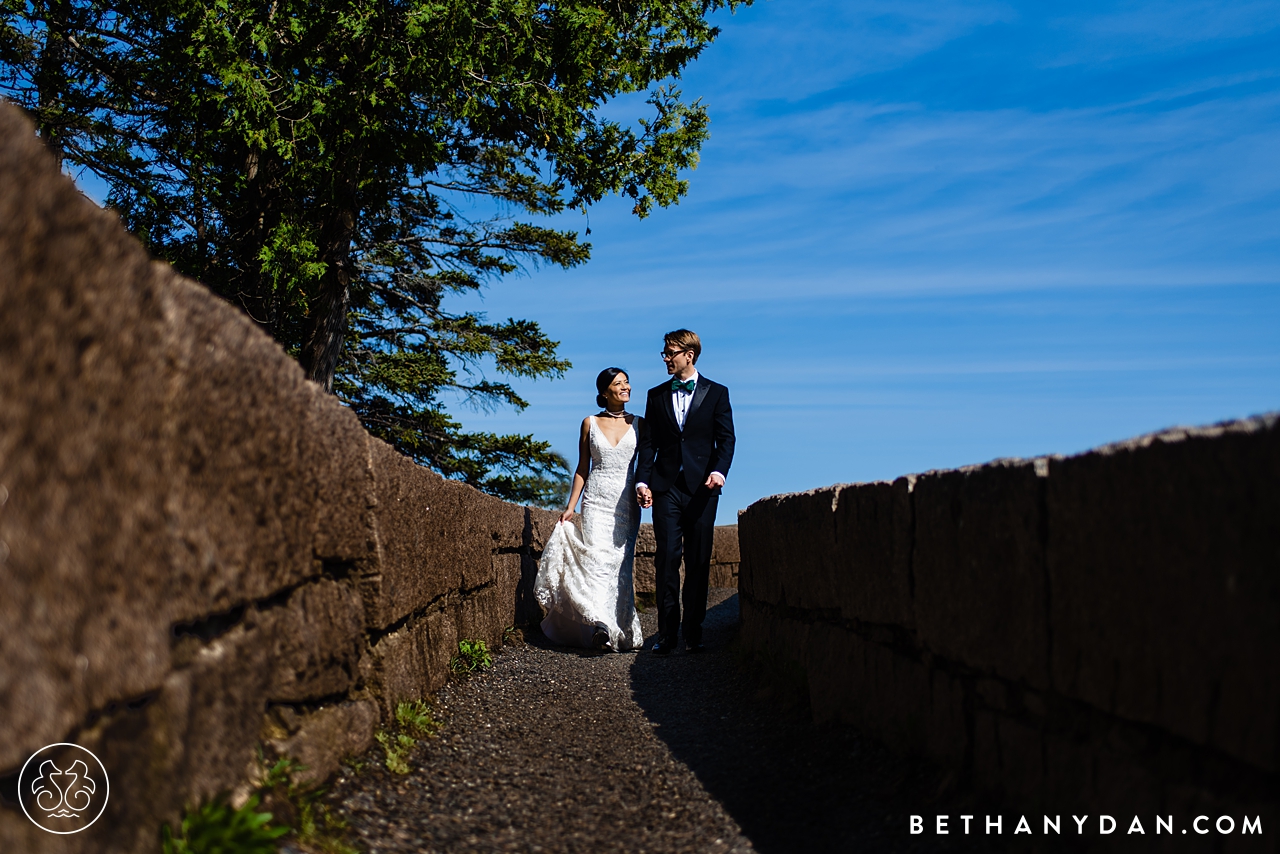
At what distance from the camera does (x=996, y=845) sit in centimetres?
249

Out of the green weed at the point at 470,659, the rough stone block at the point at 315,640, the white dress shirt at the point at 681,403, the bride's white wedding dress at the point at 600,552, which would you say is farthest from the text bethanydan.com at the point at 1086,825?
the bride's white wedding dress at the point at 600,552

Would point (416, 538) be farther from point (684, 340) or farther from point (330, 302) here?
point (330, 302)

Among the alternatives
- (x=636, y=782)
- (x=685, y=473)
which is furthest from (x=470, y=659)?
(x=636, y=782)

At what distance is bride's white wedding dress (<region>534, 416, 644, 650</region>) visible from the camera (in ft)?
23.3

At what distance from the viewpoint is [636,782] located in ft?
11.9

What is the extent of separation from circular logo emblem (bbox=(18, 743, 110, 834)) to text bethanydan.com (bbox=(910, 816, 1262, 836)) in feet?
6.68

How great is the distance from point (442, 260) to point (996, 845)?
49.4 feet

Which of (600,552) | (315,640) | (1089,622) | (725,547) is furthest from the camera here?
(725,547)

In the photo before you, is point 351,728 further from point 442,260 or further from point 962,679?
point 442,260

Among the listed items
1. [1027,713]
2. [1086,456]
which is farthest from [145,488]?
[1027,713]

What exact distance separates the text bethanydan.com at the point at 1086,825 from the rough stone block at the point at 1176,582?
0.13 m

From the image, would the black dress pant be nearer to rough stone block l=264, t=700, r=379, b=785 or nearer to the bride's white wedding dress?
the bride's white wedding dress

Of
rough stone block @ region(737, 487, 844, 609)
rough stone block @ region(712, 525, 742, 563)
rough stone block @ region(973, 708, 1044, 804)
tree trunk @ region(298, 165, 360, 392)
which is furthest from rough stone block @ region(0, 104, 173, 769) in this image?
rough stone block @ region(712, 525, 742, 563)

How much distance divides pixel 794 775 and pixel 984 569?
128 cm
